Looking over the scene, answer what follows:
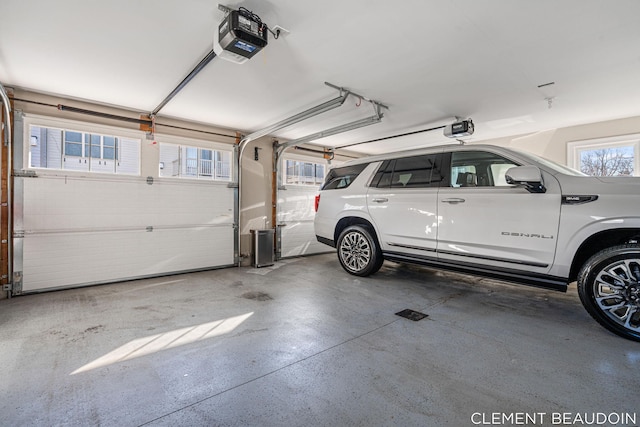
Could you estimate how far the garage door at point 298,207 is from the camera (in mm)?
6277

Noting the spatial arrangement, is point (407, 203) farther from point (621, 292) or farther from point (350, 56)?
point (621, 292)

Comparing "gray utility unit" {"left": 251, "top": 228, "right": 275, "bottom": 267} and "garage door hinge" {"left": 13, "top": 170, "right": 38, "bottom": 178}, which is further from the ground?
"garage door hinge" {"left": 13, "top": 170, "right": 38, "bottom": 178}

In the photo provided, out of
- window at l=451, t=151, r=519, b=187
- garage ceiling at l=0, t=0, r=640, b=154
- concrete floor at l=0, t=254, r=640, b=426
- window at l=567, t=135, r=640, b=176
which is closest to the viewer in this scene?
concrete floor at l=0, t=254, r=640, b=426

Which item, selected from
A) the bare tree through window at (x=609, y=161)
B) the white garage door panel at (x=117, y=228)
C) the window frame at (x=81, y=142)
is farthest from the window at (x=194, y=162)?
the bare tree through window at (x=609, y=161)

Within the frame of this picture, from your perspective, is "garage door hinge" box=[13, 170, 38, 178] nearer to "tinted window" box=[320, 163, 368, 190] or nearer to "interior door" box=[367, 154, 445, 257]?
"tinted window" box=[320, 163, 368, 190]

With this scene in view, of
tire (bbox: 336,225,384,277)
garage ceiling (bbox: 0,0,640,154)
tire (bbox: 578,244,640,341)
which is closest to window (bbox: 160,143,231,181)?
garage ceiling (bbox: 0,0,640,154)

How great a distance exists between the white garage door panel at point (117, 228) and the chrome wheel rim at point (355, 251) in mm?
2245

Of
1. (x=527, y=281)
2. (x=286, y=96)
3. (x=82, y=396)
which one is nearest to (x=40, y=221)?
(x=82, y=396)

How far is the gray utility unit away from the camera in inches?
212

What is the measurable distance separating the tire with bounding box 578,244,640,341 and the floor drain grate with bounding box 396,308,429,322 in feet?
4.60

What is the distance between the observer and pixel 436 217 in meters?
3.44

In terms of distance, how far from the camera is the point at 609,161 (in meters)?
4.98

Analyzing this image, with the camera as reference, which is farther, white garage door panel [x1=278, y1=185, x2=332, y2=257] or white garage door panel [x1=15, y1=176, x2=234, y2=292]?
white garage door panel [x1=278, y1=185, x2=332, y2=257]

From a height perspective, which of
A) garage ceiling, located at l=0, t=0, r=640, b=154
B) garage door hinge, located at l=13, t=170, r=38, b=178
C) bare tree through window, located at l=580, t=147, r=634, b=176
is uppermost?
garage ceiling, located at l=0, t=0, r=640, b=154
